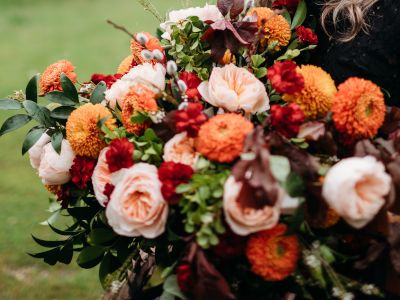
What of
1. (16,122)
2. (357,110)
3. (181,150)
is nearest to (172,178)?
(181,150)

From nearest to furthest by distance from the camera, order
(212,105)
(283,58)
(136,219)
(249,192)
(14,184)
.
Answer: (249,192)
(136,219)
(212,105)
(283,58)
(14,184)

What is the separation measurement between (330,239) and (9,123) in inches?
38.6

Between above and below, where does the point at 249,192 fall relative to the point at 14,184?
above

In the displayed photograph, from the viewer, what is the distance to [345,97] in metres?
1.48

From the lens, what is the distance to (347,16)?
1841 millimetres

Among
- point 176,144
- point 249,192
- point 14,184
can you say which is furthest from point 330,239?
point 14,184

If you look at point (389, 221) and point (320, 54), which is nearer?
point (389, 221)

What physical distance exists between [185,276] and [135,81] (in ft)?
1.75

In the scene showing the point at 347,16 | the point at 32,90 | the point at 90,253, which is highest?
the point at 347,16

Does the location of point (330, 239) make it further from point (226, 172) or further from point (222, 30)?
point (222, 30)

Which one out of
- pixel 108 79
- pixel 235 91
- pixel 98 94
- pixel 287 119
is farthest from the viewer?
pixel 108 79

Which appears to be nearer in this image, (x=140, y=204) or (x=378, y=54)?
(x=140, y=204)

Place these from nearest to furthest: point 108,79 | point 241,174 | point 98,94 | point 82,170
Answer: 1. point 241,174
2. point 82,170
3. point 98,94
4. point 108,79

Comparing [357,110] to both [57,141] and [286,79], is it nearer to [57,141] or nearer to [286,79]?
[286,79]
